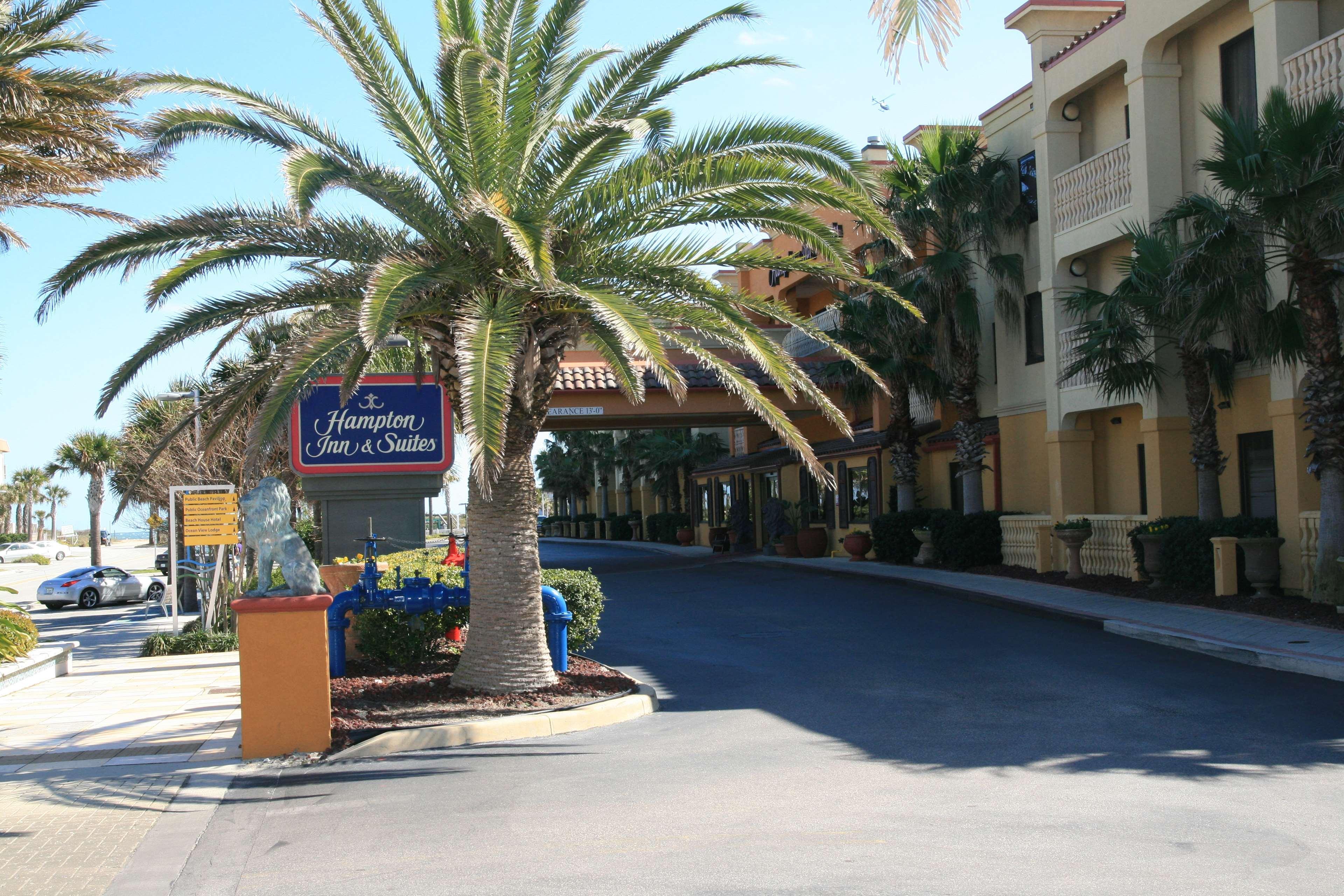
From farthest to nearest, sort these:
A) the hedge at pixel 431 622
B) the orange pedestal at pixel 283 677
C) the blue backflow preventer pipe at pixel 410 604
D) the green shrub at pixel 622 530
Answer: the green shrub at pixel 622 530 < the hedge at pixel 431 622 < the blue backflow preventer pipe at pixel 410 604 < the orange pedestal at pixel 283 677

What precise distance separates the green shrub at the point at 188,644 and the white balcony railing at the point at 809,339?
60.2 feet

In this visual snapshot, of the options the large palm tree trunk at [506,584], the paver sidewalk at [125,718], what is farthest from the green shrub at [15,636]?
the large palm tree trunk at [506,584]

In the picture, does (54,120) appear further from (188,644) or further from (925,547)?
(925,547)

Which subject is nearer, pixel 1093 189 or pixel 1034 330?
pixel 1093 189

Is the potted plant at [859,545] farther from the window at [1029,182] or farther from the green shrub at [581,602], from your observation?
the green shrub at [581,602]

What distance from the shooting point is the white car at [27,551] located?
67625 millimetres

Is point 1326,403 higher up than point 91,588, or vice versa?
point 1326,403

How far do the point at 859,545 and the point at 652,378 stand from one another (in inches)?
274

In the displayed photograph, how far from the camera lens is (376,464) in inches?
687

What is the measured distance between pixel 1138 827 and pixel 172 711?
8785 mm

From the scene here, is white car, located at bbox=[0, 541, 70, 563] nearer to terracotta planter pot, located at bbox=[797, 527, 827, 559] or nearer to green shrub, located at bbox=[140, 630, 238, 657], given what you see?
terracotta planter pot, located at bbox=[797, 527, 827, 559]

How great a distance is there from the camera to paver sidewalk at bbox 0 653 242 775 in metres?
8.70

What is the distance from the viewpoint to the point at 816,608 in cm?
1828

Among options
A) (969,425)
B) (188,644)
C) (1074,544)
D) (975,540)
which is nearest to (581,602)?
(188,644)
